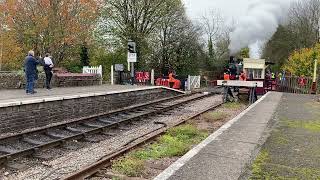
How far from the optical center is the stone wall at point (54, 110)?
11031 mm

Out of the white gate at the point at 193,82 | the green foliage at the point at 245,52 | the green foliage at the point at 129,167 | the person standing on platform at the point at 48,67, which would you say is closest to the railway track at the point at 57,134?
the green foliage at the point at 129,167

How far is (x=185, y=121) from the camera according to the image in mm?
13945

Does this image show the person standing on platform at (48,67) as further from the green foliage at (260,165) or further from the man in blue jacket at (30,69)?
the green foliage at (260,165)

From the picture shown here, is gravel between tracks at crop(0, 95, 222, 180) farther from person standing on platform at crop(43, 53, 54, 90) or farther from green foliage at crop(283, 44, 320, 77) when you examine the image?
green foliage at crop(283, 44, 320, 77)

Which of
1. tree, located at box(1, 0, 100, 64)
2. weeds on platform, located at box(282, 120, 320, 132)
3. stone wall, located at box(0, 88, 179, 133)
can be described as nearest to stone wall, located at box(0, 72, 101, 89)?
stone wall, located at box(0, 88, 179, 133)

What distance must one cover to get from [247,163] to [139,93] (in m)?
14.5

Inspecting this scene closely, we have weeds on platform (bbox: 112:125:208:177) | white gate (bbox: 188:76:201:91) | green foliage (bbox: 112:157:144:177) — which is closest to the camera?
green foliage (bbox: 112:157:144:177)

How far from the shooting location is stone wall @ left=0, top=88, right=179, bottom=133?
11.0m

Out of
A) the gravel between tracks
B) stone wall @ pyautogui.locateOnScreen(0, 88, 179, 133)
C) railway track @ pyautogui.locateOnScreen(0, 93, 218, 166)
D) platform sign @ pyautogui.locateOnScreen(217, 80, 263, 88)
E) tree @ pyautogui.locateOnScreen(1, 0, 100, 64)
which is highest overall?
tree @ pyautogui.locateOnScreen(1, 0, 100, 64)

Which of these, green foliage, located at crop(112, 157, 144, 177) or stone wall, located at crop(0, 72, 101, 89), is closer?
green foliage, located at crop(112, 157, 144, 177)

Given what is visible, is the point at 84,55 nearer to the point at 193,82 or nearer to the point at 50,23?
the point at 50,23

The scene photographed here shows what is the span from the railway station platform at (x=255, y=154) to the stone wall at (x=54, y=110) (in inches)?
218

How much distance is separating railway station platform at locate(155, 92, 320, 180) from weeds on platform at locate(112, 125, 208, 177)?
96 centimetres

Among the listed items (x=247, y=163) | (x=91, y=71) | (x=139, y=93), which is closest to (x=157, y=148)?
(x=247, y=163)
